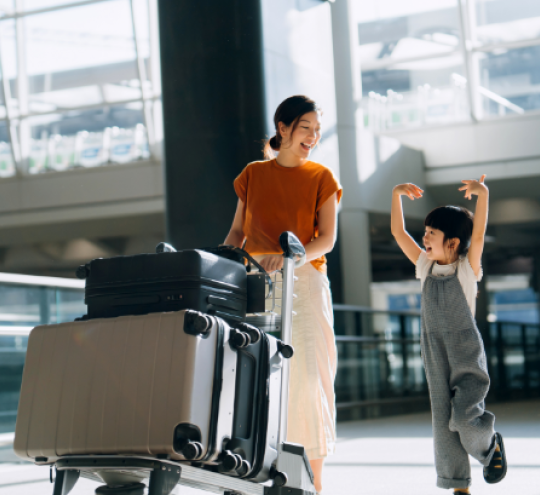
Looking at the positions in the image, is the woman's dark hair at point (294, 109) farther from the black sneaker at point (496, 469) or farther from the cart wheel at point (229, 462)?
the black sneaker at point (496, 469)

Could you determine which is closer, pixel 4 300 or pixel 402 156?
pixel 4 300

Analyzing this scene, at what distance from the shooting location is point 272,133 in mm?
6441

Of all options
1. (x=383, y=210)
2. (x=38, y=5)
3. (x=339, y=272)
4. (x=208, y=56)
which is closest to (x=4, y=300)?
(x=208, y=56)

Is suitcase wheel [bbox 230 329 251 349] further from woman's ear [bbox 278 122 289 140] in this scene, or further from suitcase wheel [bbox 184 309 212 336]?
woman's ear [bbox 278 122 289 140]

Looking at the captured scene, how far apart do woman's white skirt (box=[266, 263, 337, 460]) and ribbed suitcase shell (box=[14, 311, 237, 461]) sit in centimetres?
65

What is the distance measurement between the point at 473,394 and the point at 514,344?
42.3 ft

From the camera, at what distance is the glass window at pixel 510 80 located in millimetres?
12141

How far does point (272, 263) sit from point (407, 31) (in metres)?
11.5

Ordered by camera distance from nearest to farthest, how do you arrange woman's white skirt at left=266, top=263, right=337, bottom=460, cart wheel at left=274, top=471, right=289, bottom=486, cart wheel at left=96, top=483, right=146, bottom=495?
cart wheel at left=96, top=483, right=146, bottom=495, cart wheel at left=274, top=471, right=289, bottom=486, woman's white skirt at left=266, top=263, right=337, bottom=460

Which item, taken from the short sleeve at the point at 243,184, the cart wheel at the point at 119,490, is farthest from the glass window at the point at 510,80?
the cart wheel at the point at 119,490

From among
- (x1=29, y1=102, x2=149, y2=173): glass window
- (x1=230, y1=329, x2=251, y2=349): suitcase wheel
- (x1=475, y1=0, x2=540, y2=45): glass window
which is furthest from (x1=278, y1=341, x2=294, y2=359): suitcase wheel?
(x1=29, y1=102, x2=149, y2=173): glass window

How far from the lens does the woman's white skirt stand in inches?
101

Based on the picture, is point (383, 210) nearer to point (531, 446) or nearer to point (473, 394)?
point (531, 446)

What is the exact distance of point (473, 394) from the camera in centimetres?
267
